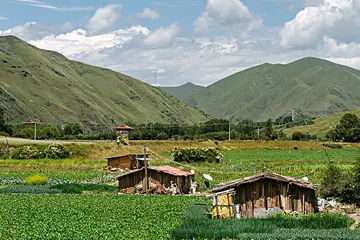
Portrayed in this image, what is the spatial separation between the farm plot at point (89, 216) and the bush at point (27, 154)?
40247mm

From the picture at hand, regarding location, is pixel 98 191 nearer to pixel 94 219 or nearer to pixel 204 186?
pixel 204 186

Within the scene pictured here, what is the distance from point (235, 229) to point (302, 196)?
12.7 m

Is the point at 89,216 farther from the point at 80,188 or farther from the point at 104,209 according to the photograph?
the point at 80,188

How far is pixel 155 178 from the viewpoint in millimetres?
56250

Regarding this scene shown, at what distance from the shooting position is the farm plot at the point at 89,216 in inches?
1173

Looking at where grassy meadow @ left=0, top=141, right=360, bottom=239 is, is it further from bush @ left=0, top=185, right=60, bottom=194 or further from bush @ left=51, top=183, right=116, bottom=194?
bush @ left=51, top=183, right=116, bottom=194

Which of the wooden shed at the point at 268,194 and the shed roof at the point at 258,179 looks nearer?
the shed roof at the point at 258,179

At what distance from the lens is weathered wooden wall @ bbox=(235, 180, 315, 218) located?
39.4 metres

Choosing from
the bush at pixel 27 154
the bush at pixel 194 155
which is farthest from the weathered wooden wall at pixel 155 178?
the bush at pixel 27 154

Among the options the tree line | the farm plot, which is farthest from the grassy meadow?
the tree line

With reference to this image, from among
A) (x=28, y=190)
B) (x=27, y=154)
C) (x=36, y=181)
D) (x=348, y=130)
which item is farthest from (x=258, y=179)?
(x=348, y=130)

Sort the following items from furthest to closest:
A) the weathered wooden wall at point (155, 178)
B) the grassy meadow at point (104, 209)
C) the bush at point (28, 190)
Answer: the weathered wooden wall at point (155, 178) → the bush at point (28, 190) → the grassy meadow at point (104, 209)

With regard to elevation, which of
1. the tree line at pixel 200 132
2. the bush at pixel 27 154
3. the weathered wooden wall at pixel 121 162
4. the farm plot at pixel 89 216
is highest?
the tree line at pixel 200 132

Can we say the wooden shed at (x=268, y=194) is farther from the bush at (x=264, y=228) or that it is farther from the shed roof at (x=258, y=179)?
the bush at (x=264, y=228)
